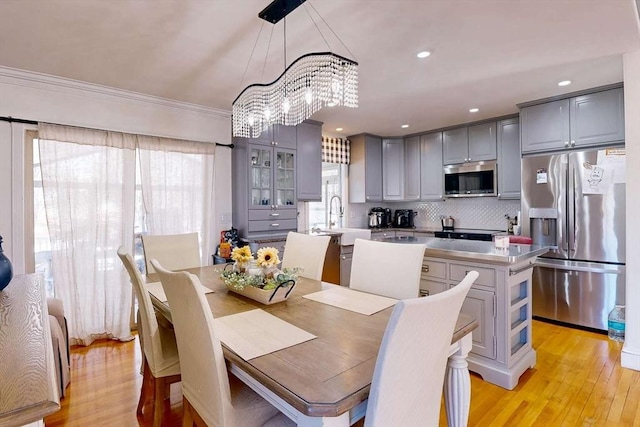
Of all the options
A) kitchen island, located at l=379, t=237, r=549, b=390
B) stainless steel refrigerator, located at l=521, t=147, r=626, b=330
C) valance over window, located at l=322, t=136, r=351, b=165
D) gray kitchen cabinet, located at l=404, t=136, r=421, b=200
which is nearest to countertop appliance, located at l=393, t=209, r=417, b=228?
gray kitchen cabinet, located at l=404, t=136, r=421, b=200

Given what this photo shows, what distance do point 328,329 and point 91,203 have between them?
9.20 feet

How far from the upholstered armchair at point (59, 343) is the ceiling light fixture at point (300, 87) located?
6.08 feet

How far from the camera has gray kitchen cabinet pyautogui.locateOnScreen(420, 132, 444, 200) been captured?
4.81 meters

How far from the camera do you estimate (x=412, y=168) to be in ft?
16.9

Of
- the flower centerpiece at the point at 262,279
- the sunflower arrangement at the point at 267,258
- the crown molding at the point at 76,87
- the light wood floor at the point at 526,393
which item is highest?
the crown molding at the point at 76,87

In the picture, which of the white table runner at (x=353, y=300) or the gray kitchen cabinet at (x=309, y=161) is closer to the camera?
the white table runner at (x=353, y=300)

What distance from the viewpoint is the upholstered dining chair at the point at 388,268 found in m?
1.83

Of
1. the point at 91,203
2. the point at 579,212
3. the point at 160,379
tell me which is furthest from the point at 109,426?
the point at 579,212

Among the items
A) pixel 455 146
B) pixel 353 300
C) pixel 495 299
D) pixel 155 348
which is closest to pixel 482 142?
pixel 455 146

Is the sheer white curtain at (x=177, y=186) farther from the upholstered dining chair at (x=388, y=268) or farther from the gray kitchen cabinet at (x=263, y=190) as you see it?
the upholstered dining chair at (x=388, y=268)

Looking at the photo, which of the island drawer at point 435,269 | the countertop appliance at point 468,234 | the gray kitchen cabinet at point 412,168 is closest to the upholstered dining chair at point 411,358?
the island drawer at point 435,269

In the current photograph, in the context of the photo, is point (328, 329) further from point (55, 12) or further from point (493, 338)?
point (55, 12)

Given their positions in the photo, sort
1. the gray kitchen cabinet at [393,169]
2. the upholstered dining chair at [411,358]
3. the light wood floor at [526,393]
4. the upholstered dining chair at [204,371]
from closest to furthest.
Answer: the upholstered dining chair at [411,358] → the upholstered dining chair at [204,371] → the light wood floor at [526,393] → the gray kitchen cabinet at [393,169]

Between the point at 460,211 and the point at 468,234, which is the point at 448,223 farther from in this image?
the point at 468,234
